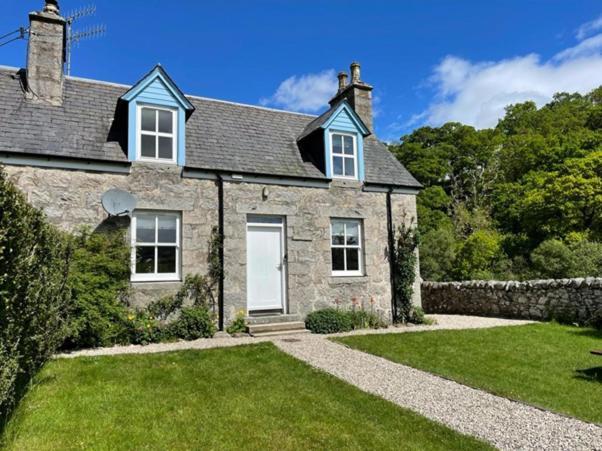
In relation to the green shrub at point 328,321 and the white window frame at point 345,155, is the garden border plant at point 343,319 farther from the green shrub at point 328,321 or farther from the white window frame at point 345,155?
the white window frame at point 345,155

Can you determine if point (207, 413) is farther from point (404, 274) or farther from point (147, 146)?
point (404, 274)

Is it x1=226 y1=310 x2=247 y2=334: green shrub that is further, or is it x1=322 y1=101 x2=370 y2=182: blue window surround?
x1=322 y1=101 x2=370 y2=182: blue window surround

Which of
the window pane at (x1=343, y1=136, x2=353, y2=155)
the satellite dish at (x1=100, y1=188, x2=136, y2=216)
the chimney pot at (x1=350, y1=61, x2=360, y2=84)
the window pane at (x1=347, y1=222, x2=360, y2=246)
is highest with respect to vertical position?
the chimney pot at (x1=350, y1=61, x2=360, y2=84)

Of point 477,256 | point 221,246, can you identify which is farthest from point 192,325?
point 477,256

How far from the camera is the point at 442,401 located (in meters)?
5.66

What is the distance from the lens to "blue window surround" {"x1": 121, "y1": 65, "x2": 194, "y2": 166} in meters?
10.5

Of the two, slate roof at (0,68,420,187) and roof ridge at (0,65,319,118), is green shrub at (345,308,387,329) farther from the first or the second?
roof ridge at (0,65,319,118)

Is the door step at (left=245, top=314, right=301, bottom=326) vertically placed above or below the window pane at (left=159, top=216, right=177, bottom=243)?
below

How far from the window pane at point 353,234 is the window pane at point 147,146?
616 centimetres

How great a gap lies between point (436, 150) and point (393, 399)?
3766cm

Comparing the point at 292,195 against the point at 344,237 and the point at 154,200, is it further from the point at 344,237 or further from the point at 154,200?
the point at 154,200

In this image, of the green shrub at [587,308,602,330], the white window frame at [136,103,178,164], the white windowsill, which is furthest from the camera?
the green shrub at [587,308,602,330]

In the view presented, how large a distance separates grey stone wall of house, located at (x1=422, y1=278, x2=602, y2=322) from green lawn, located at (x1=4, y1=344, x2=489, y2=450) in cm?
979

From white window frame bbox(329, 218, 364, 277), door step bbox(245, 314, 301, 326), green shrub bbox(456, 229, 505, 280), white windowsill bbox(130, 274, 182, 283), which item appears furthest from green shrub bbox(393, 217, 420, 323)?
green shrub bbox(456, 229, 505, 280)
